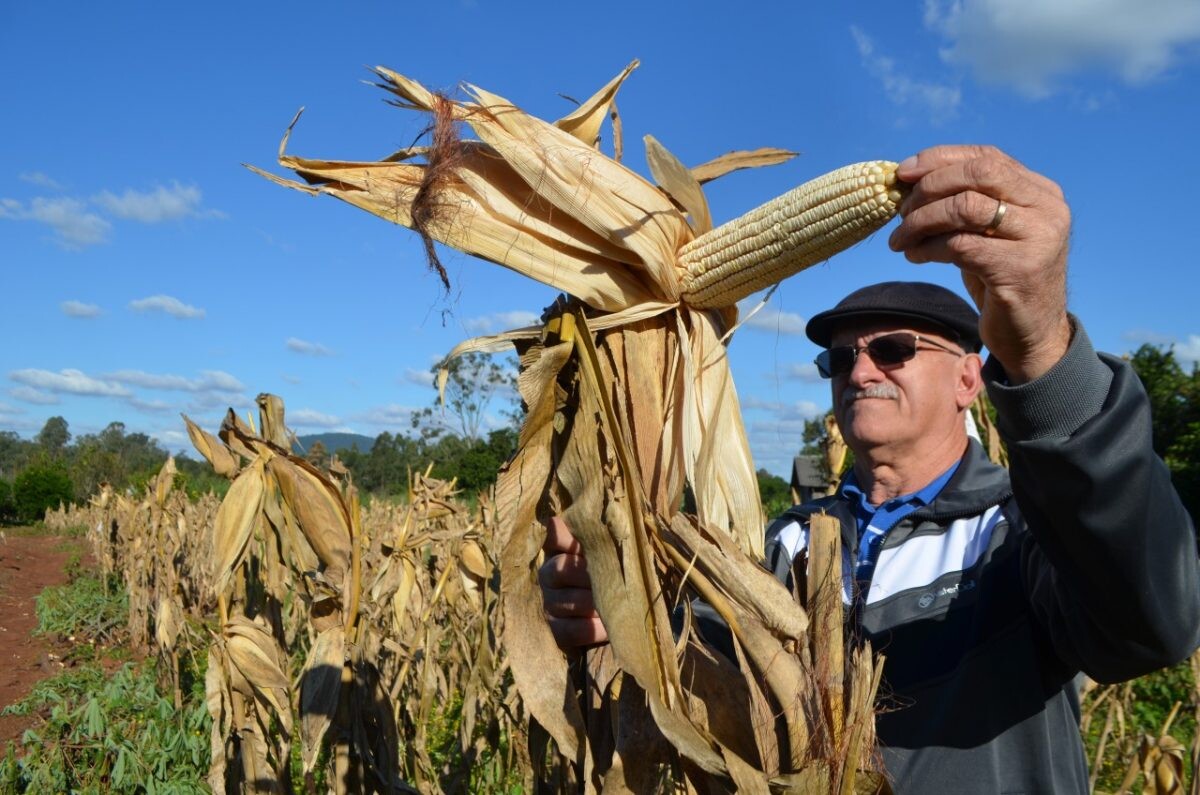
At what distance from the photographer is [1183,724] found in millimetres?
6105

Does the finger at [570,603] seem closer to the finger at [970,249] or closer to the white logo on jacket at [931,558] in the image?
the white logo on jacket at [931,558]

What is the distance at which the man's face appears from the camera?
248 cm

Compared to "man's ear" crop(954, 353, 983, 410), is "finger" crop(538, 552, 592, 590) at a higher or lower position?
lower

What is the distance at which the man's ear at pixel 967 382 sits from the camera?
2615 mm

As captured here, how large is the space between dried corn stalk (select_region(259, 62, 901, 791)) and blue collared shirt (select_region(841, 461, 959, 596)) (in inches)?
31.6

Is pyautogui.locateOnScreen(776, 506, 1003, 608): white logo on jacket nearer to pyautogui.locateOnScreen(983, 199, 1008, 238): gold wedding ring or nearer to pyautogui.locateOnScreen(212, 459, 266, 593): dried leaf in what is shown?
pyautogui.locateOnScreen(983, 199, 1008, 238): gold wedding ring

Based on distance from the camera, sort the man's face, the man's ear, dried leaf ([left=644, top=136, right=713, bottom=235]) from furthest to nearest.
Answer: the man's ear < the man's face < dried leaf ([left=644, top=136, right=713, bottom=235])

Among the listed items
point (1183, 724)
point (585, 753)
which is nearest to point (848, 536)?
point (585, 753)

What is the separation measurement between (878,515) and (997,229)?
1.34 metres

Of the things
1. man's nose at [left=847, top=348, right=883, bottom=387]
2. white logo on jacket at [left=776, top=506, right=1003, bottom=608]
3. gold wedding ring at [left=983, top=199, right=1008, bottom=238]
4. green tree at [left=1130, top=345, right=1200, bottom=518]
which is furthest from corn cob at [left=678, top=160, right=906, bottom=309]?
green tree at [left=1130, top=345, right=1200, bottom=518]

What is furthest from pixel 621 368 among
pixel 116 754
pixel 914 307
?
pixel 116 754

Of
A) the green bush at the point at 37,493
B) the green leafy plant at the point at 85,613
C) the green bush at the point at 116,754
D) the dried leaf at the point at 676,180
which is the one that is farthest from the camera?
the green bush at the point at 37,493

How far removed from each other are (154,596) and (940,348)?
31.0ft

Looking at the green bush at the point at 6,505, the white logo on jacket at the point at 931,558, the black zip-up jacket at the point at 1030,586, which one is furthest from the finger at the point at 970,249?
the green bush at the point at 6,505
